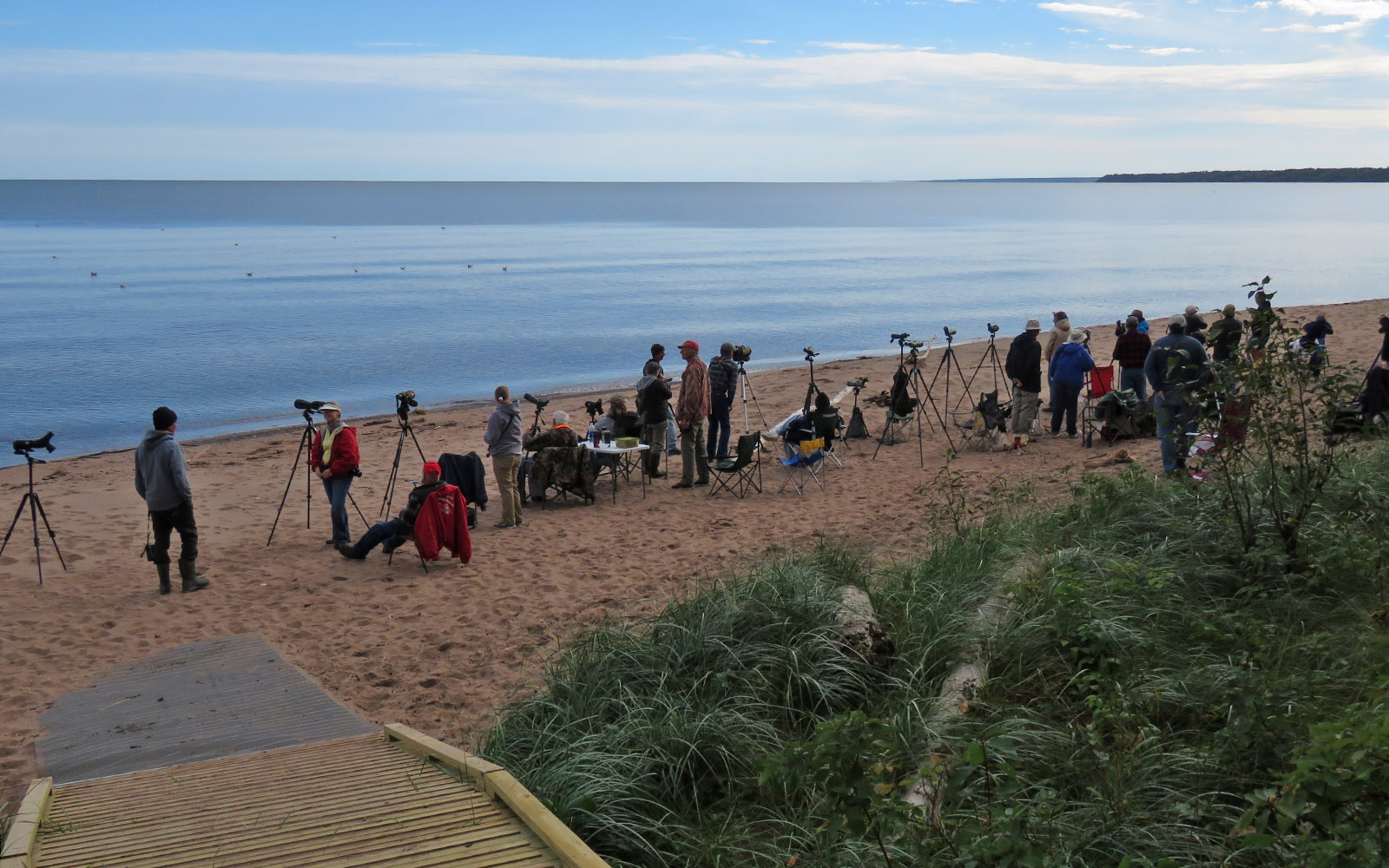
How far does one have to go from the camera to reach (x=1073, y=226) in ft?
405

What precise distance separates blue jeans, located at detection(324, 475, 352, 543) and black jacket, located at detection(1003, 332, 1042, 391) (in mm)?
8244

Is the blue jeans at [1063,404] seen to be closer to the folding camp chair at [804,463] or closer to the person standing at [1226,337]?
the person standing at [1226,337]

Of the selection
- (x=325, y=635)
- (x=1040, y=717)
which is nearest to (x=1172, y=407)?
(x=1040, y=717)

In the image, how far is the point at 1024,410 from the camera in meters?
14.0

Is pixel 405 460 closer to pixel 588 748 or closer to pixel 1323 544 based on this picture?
pixel 588 748

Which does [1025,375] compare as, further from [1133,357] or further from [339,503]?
[339,503]

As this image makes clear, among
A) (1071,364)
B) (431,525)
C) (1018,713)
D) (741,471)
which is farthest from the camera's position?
(1071,364)

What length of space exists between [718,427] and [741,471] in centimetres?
144

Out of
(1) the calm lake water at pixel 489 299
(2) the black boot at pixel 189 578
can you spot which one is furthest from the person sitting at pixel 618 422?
(1) the calm lake water at pixel 489 299

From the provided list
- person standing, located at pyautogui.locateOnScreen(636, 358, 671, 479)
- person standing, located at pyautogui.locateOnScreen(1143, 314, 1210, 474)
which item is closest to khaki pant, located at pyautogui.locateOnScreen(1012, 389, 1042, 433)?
person standing, located at pyautogui.locateOnScreen(1143, 314, 1210, 474)

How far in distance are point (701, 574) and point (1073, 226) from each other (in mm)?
125499

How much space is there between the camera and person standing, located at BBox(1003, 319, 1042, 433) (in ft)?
44.0

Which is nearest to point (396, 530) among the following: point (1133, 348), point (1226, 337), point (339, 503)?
point (339, 503)

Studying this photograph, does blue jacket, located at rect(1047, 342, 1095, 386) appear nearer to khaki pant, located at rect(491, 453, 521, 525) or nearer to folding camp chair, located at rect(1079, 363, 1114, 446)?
folding camp chair, located at rect(1079, 363, 1114, 446)
